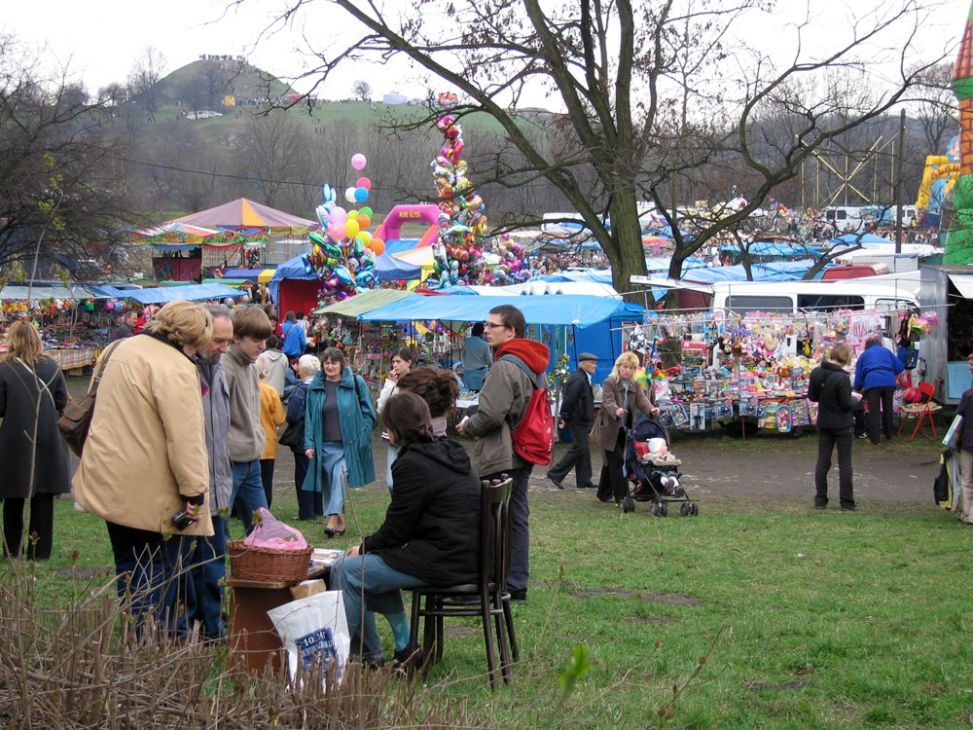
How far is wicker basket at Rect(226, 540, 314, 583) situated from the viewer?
16.4ft

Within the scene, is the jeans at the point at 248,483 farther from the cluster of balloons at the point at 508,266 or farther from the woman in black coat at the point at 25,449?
the cluster of balloons at the point at 508,266

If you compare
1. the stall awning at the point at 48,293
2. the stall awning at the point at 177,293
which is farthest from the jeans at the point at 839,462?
the stall awning at the point at 48,293

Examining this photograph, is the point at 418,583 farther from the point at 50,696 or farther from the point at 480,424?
the point at 50,696

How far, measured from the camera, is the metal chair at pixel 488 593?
5.20 m

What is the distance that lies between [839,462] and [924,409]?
6764 millimetres

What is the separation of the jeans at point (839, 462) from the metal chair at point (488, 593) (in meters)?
7.52

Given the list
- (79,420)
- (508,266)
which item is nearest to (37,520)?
(79,420)

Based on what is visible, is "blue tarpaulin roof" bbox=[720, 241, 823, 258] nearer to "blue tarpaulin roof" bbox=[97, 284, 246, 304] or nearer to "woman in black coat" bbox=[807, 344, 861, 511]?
"blue tarpaulin roof" bbox=[97, 284, 246, 304]

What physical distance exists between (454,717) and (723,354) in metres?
14.8

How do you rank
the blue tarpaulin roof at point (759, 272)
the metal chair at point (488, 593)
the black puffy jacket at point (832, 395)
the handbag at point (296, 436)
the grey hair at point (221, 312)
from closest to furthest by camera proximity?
the metal chair at point (488, 593) < the grey hair at point (221, 312) < the handbag at point (296, 436) < the black puffy jacket at point (832, 395) < the blue tarpaulin roof at point (759, 272)

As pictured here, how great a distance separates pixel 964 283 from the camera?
57.8 feet

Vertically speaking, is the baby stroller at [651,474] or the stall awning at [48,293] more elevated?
the stall awning at [48,293]

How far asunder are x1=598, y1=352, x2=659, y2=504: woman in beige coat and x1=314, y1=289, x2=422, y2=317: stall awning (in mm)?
8181

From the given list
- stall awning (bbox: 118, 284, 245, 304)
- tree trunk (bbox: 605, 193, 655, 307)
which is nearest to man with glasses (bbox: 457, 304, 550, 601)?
tree trunk (bbox: 605, 193, 655, 307)
